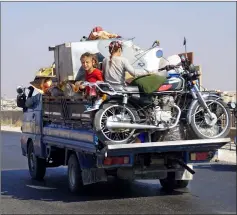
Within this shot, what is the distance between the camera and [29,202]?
1038 cm

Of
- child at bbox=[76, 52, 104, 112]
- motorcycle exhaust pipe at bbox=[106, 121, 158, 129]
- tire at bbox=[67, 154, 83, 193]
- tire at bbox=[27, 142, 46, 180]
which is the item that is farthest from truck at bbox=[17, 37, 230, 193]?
tire at bbox=[27, 142, 46, 180]

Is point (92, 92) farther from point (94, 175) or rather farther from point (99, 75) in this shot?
point (94, 175)

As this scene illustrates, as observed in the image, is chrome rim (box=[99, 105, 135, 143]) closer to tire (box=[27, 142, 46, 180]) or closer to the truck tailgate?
the truck tailgate

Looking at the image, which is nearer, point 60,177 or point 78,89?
point 78,89

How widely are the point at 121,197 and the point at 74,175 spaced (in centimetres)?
102

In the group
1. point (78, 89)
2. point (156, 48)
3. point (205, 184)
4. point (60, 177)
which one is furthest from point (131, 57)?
point (60, 177)

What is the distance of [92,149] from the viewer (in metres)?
9.80

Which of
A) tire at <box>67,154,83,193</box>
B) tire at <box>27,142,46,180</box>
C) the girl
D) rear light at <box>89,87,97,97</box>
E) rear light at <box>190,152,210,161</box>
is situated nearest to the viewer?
rear light at <box>89,87,97,97</box>

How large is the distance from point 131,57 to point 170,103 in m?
1.75

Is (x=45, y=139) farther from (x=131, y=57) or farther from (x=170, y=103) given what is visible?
(x=170, y=103)

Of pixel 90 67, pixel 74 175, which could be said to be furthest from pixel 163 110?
pixel 74 175

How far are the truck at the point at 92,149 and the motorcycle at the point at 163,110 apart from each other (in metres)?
Answer: 0.18

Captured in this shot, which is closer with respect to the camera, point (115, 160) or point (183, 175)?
point (115, 160)

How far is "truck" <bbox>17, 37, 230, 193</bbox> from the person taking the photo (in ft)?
31.9
